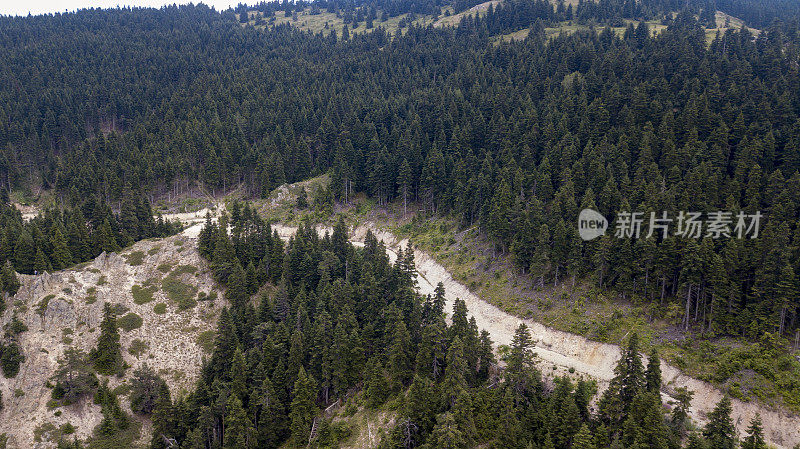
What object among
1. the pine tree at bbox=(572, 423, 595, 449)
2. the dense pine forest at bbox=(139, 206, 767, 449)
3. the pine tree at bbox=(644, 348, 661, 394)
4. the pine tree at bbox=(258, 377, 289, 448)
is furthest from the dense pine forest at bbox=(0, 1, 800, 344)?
the pine tree at bbox=(258, 377, 289, 448)

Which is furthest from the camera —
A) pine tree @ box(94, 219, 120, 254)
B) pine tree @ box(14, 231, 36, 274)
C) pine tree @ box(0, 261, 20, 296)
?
pine tree @ box(94, 219, 120, 254)

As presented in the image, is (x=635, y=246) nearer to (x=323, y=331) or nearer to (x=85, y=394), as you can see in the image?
(x=323, y=331)

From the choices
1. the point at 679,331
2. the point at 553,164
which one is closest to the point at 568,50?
the point at 553,164

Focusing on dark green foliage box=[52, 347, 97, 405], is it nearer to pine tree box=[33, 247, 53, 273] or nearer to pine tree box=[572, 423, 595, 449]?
pine tree box=[33, 247, 53, 273]

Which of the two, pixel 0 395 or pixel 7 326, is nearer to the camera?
pixel 0 395

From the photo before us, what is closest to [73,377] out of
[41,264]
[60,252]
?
[41,264]

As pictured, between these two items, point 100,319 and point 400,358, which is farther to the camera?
point 100,319

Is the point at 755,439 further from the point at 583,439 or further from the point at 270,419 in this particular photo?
the point at 270,419
